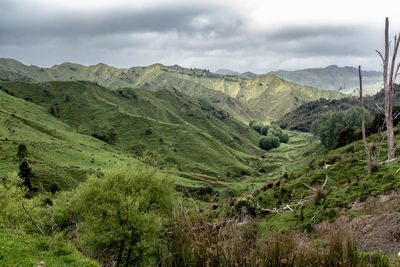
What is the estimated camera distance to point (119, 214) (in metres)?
31.8

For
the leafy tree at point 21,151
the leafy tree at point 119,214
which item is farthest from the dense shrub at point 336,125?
the leafy tree at point 21,151

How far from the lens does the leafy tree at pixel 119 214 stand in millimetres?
29547

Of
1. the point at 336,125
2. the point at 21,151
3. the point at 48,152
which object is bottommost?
the point at 48,152

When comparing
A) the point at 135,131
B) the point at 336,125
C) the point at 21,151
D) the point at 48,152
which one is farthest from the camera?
the point at 135,131

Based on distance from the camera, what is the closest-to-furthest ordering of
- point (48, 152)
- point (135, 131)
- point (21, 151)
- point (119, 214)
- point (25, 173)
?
1. point (119, 214)
2. point (25, 173)
3. point (21, 151)
4. point (48, 152)
5. point (135, 131)

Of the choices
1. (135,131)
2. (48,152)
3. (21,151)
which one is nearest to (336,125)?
(135,131)

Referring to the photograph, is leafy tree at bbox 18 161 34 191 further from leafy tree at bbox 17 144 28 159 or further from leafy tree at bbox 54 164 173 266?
leafy tree at bbox 54 164 173 266

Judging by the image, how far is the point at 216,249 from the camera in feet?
22.6

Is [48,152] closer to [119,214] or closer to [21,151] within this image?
[21,151]

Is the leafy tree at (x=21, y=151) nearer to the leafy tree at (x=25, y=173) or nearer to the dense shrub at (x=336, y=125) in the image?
the leafy tree at (x=25, y=173)

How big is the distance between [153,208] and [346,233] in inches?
1575

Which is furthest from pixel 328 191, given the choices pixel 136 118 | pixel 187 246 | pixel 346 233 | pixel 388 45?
pixel 136 118

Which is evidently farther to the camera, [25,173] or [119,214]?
[25,173]

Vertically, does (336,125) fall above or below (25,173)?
above
